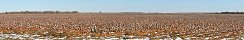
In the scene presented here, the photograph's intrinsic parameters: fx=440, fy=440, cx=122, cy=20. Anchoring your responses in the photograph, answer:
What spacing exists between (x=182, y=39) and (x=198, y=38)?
2.85ft

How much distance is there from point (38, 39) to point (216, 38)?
7.44 meters

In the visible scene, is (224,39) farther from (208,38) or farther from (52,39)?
(52,39)

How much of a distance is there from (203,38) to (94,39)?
4.53m

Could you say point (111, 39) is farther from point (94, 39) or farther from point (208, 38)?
point (208, 38)

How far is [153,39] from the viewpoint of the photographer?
18.0m

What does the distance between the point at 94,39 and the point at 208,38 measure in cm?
474

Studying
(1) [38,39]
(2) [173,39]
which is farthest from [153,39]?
(1) [38,39]

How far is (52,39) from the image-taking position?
1836 centimetres

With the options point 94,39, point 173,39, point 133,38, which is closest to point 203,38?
point 173,39

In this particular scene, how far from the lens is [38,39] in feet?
60.6

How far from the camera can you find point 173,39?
17750mm

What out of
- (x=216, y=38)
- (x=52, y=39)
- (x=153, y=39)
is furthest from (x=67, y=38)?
(x=216, y=38)

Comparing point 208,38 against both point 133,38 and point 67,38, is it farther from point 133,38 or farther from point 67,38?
point 67,38

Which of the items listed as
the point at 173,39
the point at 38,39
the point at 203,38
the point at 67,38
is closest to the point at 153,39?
the point at 173,39
